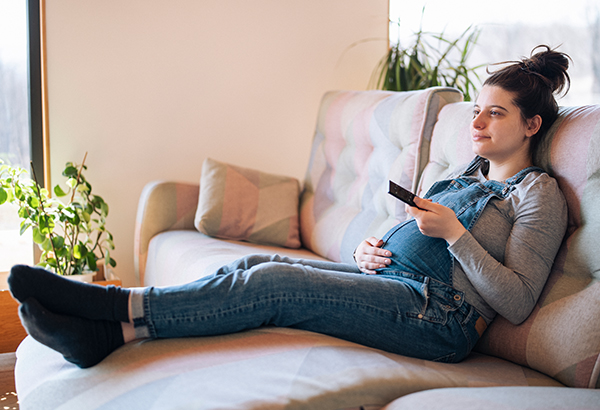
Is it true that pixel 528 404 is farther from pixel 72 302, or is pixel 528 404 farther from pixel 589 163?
pixel 72 302

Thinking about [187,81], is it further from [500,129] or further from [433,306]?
[433,306]

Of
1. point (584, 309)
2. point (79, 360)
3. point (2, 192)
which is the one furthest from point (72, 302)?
point (2, 192)

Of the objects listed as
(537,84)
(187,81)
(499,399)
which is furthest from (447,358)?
(187,81)

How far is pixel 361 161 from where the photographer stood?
195cm

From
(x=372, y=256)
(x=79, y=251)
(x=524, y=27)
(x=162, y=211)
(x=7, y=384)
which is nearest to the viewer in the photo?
(x=372, y=256)

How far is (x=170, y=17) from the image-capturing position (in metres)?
2.48

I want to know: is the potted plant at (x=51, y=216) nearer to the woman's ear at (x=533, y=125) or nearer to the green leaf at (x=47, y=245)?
the green leaf at (x=47, y=245)

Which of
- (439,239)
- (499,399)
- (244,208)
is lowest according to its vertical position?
(244,208)

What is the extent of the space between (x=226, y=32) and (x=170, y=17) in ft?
0.93

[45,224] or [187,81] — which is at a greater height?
[187,81]

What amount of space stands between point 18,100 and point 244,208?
1.15 meters

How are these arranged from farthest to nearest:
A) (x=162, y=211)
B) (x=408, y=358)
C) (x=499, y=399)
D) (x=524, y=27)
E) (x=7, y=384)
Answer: (x=524, y=27)
(x=162, y=211)
(x=7, y=384)
(x=408, y=358)
(x=499, y=399)

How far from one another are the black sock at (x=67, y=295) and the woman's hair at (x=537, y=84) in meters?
1.00

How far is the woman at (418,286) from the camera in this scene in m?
0.96
